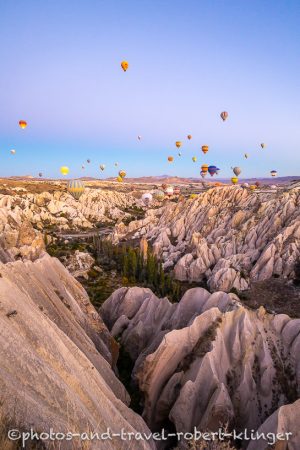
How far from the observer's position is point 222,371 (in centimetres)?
1264

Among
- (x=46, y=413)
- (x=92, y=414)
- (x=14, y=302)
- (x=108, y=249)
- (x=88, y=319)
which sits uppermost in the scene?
(x=14, y=302)

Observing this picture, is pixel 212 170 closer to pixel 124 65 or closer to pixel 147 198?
pixel 124 65

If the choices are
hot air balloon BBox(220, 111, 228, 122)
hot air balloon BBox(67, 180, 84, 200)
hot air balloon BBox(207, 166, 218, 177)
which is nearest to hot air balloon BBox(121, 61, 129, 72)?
hot air balloon BBox(220, 111, 228, 122)

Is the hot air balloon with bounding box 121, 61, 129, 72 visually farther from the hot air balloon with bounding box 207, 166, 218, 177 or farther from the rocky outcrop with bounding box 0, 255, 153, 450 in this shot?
the rocky outcrop with bounding box 0, 255, 153, 450

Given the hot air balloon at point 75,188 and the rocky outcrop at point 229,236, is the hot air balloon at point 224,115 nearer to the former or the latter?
the rocky outcrop at point 229,236

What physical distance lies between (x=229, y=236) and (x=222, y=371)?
111 ft

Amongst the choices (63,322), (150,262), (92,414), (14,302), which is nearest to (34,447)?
(92,414)

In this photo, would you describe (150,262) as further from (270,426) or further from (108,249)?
(270,426)

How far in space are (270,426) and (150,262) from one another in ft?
99.1

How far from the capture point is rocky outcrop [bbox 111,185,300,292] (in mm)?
35825

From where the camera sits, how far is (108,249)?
4994cm

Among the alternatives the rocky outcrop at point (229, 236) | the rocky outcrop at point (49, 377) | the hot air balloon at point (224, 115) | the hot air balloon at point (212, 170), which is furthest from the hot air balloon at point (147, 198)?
the rocky outcrop at point (49, 377)

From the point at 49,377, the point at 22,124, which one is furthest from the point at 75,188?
the point at 49,377

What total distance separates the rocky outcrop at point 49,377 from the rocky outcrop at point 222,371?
1912 mm
